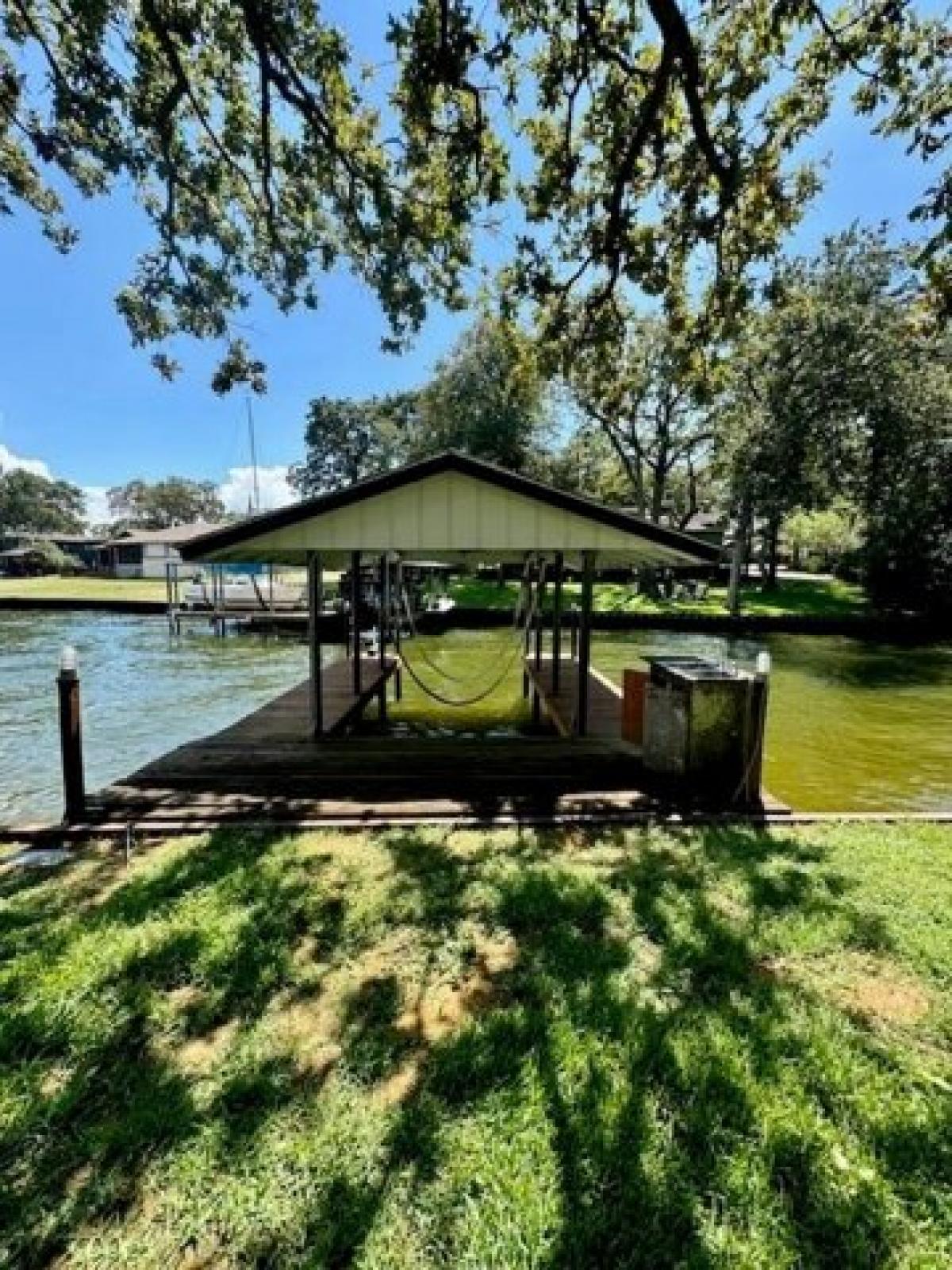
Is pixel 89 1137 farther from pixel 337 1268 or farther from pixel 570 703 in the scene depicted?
pixel 570 703

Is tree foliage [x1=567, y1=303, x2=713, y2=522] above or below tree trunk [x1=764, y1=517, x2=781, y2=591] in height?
above

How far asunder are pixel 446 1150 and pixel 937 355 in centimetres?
2913

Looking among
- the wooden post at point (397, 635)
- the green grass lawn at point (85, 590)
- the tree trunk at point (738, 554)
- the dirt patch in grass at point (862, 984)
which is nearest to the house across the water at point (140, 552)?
the green grass lawn at point (85, 590)

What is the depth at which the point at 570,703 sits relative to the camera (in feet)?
29.7

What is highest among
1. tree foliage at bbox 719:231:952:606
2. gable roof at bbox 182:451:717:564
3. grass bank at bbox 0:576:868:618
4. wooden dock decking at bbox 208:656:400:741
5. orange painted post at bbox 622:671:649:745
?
tree foliage at bbox 719:231:952:606

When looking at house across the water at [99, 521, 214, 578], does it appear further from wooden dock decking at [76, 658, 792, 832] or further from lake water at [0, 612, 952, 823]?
wooden dock decking at [76, 658, 792, 832]

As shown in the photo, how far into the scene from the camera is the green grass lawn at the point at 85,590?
3241cm

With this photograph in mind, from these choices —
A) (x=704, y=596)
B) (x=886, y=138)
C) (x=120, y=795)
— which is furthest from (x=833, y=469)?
(x=120, y=795)

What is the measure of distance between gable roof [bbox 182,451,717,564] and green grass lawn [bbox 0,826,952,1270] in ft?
10.3

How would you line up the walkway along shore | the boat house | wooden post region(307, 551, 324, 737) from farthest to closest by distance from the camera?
the walkway along shore, wooden post region(307, 551, 324, 737), the boat house

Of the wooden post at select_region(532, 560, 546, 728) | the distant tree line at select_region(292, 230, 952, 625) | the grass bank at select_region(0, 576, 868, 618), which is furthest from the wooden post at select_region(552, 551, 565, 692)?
the grass bank at select_region(0, 576, 868, 618)

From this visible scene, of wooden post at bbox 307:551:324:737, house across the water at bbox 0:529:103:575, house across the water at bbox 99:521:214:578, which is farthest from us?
house across the water at bbox 0:529:103:575

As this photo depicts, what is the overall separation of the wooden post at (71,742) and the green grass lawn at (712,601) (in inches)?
834

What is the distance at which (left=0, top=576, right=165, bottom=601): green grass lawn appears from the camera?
106ft
